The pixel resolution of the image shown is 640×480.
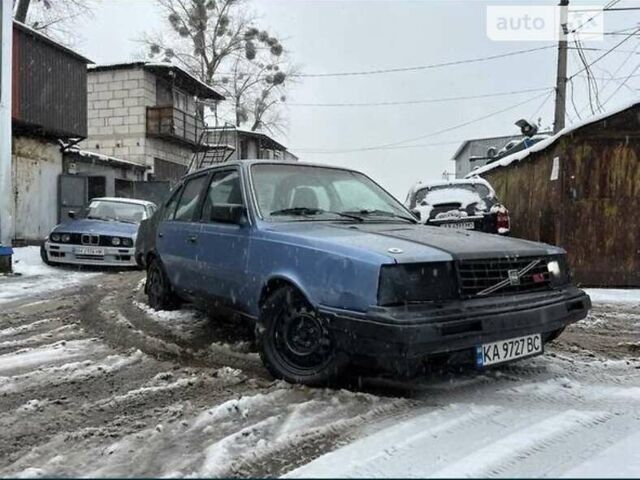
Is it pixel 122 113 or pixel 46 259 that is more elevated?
pixel 122 113

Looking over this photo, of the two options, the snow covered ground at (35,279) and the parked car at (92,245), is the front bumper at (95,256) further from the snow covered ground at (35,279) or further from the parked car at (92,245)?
the snow covered ground at (35,279)

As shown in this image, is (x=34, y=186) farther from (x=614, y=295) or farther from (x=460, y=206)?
(x=614, y=295)

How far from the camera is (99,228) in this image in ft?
33.1

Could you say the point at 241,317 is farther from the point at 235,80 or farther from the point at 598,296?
the point at 235,80

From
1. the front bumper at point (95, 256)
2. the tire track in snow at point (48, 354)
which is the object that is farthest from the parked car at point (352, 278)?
the front bumper at point (95, 256)

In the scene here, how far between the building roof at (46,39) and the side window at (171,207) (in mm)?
11505

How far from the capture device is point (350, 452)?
2.57 meters

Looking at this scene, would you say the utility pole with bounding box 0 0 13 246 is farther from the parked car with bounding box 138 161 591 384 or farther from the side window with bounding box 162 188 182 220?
the parked car with bounding box 138 161 591 384

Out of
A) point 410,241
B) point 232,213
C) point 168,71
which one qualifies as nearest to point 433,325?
point 410,241

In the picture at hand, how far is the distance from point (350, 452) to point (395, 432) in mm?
328

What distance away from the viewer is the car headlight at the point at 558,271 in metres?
3.76

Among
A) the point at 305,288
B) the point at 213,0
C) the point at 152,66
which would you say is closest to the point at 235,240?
the point at 305,288

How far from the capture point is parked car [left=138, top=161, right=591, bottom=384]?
3.07m

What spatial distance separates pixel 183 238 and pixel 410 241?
7.92ft
